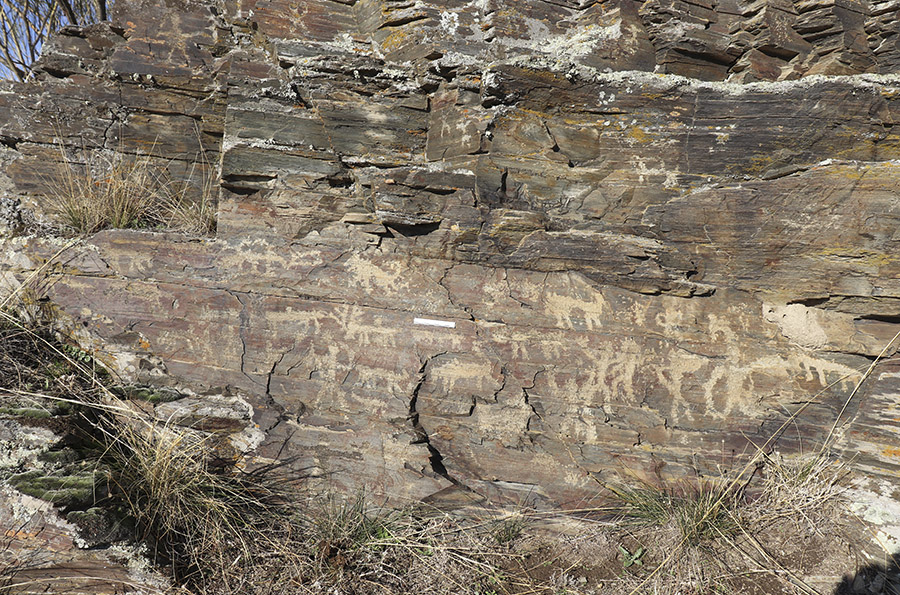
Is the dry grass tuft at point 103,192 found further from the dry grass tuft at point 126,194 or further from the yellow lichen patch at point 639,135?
the yellow lichen patch at point 639,135

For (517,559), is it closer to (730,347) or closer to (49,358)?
(730,347)

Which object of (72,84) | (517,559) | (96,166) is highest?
(72,84)

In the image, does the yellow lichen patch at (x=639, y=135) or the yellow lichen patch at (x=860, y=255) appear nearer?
the yellow lichen patch at (x=860, y=255)

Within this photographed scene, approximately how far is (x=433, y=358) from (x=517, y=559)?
1.19 m

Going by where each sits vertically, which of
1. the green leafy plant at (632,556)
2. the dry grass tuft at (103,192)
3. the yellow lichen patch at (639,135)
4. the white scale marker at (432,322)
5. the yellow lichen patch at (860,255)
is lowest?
the green leafy plant at (632,556)

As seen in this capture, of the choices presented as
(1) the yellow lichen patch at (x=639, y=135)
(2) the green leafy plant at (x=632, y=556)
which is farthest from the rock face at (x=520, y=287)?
(2) the green leafy plant at (x=632, y=556)

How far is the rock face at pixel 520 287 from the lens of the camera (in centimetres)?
308

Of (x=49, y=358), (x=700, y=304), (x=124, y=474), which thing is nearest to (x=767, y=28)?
(x=700, y=304)

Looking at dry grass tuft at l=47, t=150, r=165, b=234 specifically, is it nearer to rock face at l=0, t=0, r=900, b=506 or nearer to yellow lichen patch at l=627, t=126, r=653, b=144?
rock face at l=0, t=0, r=900, b=506

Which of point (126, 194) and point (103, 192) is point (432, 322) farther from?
Result: point (103, 192)

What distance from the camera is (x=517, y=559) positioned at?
9.88 feet

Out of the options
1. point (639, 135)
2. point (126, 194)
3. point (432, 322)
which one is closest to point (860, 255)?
point (639, 135)

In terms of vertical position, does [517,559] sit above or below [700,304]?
below

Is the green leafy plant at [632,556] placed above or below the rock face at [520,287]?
below
